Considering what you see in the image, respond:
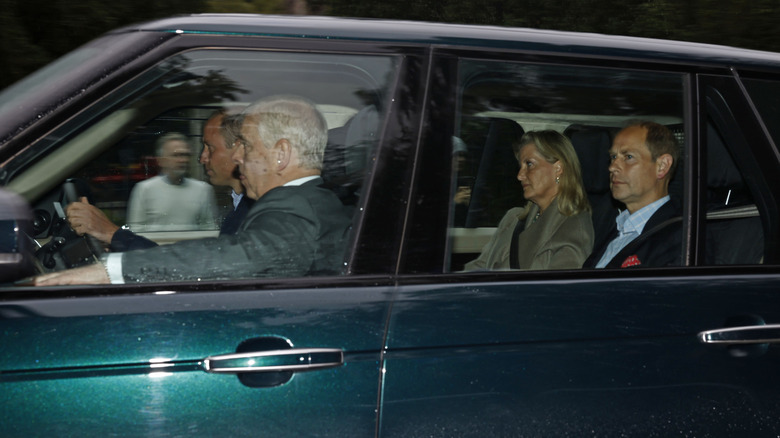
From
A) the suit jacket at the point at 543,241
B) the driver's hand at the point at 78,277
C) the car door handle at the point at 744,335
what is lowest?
the car door handle at the point at 744,335

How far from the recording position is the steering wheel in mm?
2207

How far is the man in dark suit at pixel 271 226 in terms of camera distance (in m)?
2.08

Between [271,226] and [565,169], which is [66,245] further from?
[565,169]

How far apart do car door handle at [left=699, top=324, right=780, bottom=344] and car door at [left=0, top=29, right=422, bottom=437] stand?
0.80 m

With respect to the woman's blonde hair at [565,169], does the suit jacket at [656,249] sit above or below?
below

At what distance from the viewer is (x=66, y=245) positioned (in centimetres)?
248

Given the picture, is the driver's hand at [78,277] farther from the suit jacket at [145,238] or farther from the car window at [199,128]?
the car window at [199,128]

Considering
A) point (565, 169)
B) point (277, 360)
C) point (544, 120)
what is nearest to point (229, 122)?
point (277, 360)

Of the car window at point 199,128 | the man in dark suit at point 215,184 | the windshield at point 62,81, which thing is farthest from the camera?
the man in dark suit at point 215,184

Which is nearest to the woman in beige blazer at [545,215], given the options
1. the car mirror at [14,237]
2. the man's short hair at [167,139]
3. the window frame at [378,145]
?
the window frame at [378,145]

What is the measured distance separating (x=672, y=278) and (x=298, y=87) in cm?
105

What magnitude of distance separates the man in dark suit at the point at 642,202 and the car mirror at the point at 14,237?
146 cm

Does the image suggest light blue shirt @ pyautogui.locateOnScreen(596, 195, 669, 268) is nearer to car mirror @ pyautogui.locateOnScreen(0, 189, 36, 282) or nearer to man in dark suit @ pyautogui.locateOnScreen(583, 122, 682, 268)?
man in dark suit @ pyautogui.locateOnScreen(583, 122, 682, 268)

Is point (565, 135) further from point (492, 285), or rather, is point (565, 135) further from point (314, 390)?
point (314, 390)
